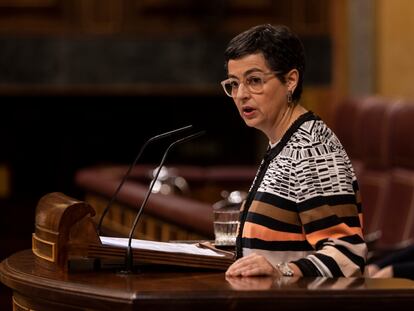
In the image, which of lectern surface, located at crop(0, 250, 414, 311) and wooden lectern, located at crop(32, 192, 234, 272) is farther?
wooden lectern, located at crop(32, 192, 234, 272)

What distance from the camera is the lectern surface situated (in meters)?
2.11

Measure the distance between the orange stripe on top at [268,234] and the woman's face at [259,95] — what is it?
22 cm

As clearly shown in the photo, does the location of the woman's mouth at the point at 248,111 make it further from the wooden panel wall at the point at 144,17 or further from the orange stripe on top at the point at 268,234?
the wooden panel wall at the point at 144,17

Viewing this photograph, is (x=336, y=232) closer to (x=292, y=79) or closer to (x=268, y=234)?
(x=268, y=234)

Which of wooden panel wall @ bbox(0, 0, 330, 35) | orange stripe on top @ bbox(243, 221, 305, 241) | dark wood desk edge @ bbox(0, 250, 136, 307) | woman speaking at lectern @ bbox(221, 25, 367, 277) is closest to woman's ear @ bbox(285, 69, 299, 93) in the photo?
woman speaking at lectern @ bbox(221, 25, 367, 277)

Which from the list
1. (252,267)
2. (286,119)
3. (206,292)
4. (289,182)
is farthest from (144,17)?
(206,292)

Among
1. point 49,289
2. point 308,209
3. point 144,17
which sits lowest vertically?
point 49,289

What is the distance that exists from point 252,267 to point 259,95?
40 cm

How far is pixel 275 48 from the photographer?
2.50 m

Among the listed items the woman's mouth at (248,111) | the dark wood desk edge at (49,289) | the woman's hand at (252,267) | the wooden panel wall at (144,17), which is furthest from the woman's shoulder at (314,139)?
the wooden panel wall at (144,17)

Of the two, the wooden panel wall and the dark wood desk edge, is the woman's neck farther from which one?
the wooden panel wall

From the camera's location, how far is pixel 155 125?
8.53 m

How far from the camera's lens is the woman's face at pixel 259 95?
2.49 m

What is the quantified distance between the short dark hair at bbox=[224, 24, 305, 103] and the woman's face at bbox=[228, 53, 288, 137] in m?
0.01
